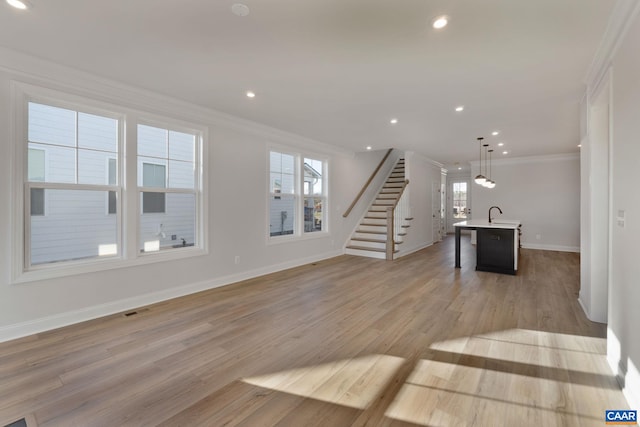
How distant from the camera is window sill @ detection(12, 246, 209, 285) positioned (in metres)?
2.96

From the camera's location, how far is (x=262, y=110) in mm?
4355

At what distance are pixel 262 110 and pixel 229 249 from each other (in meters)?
2.24

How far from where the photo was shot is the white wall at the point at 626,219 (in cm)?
184

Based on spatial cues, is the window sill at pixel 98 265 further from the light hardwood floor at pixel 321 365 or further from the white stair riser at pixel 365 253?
the white stair riser at pixel 365 253

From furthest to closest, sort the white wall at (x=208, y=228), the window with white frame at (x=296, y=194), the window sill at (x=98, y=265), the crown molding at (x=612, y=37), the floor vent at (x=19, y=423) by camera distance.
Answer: the window with white frame at (x=296, y=194)
the window sill at (x=98, y=265)
the white wall at (x=208, y=228)
the crown molding at (x=612, y=37)
the floor vent at (x=19, y=423)

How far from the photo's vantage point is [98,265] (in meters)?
3.38

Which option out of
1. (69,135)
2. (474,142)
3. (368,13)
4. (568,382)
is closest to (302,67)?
(368,13)

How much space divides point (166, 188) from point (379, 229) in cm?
528

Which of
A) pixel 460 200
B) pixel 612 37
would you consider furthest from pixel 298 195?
pixel 460 200

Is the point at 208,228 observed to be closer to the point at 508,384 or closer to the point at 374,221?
the point at 508,384

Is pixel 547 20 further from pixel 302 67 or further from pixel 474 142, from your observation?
pixel 474 142

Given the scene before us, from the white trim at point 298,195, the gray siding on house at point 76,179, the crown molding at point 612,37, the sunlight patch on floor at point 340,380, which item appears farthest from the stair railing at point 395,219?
the gray siding on house at point 76,179

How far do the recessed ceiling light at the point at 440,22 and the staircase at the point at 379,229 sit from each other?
485 cm

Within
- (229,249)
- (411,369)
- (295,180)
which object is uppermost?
(295,180)
